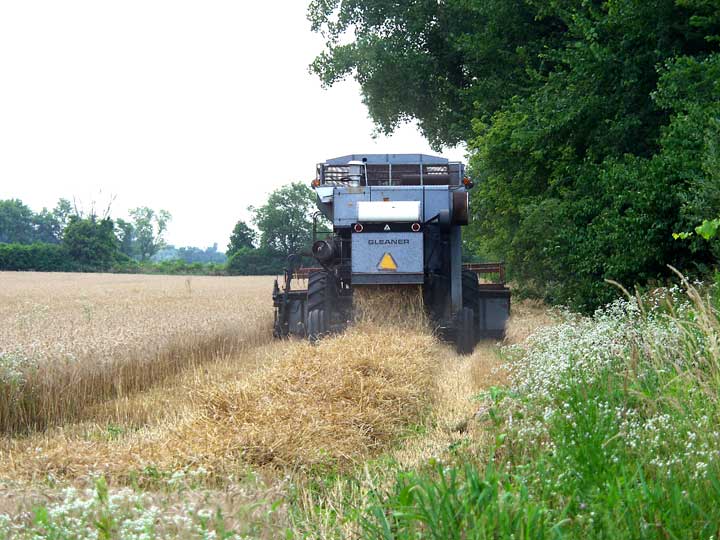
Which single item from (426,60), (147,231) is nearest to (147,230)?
(147,231)

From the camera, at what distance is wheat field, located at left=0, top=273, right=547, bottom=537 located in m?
4.86

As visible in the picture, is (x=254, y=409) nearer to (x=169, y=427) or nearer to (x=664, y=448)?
(x=169, y=427)

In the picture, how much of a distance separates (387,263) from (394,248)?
0.24 meters

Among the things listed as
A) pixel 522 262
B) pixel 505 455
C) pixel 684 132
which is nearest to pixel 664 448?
pixel 505 455

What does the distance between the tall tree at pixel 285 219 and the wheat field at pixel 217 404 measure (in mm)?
61257

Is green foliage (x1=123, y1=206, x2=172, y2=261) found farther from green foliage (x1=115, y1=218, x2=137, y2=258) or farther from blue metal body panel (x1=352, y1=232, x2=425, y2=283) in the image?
blue metal body panel (x1=352, y1=232, x2=425, y2=283)

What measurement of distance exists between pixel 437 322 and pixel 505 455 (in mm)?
6612

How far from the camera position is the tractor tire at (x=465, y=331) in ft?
37.4

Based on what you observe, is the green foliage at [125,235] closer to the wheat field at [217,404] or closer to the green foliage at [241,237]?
the green foliage at [241,237]

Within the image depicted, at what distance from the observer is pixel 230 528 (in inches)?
124

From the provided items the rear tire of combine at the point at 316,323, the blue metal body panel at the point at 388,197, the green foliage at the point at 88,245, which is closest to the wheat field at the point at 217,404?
the rear tire of combine at the point at 316,323

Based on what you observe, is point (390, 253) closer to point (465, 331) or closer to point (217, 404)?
point (465, 331)

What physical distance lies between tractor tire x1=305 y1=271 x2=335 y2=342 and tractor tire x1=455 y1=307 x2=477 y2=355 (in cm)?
191

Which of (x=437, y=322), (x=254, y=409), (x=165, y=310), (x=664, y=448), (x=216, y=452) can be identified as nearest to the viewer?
(x=664, y=448)
